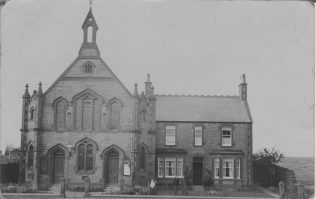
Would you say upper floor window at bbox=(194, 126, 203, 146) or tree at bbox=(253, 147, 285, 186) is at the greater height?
upper floor window at bbox=(194, 126, 203, 146)

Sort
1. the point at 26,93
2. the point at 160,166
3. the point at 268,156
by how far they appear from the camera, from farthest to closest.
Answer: the point at 160,166 → the point at 268,156 → the point at 26,93

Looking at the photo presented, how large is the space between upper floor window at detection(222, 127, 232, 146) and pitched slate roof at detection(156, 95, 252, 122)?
641 millimetres

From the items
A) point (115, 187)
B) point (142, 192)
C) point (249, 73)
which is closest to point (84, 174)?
point (115, 187)

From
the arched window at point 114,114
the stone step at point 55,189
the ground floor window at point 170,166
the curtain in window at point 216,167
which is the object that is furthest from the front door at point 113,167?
the curtain in window at point 216,167

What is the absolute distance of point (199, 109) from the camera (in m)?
34.8

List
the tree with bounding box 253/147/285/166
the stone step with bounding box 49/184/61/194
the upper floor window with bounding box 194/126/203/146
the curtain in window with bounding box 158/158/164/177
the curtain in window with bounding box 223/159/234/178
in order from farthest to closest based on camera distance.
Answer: the upper floor window with bounding box 194/126/203/146
the curtain in window with bounding box 223/159/234/178
the curtain in window with bounding box 158/158/164/177
the tree with bounding box 253/147/285/166
the stone step with bounding box 49/184/61/194

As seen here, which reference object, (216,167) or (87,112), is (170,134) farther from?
(87,112)

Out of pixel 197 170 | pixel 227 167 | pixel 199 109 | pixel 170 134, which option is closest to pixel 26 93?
pixel 170 134

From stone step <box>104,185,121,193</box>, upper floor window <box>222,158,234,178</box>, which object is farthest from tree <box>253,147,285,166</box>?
stone step <box>104,185,121,193</box>

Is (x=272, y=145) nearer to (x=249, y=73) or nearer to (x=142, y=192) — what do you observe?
(x=249, y=73)

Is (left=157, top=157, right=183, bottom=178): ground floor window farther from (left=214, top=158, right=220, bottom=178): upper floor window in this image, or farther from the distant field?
the distant field

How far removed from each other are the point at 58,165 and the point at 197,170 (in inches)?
387

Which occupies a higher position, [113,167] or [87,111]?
[87,111]

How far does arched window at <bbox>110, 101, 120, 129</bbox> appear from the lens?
30984mm
